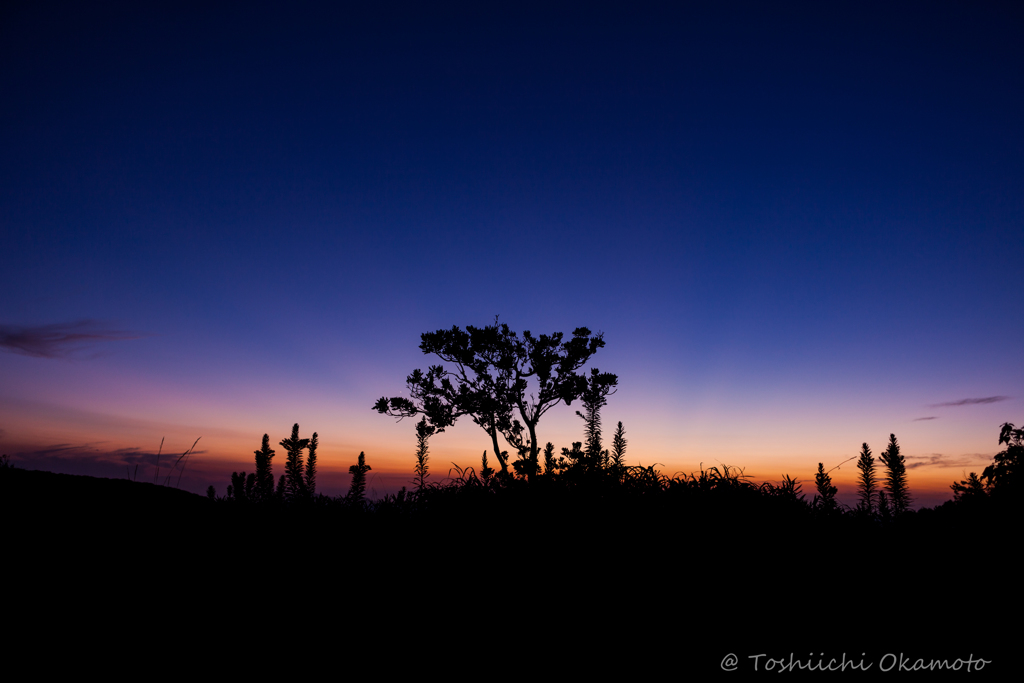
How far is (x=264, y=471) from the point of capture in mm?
6977

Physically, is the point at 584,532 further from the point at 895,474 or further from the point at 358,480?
the point at 895,474

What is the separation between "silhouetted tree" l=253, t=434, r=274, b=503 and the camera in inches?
248

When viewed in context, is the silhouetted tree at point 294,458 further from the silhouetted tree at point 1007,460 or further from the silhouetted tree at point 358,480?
the silhouetted tree at point 1007,460

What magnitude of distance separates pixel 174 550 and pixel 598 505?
3699 millimetres

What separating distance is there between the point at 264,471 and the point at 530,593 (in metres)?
5.63

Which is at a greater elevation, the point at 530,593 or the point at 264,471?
the point at 264,471

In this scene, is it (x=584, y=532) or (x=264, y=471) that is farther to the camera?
(x=264, y=471)

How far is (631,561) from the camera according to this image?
10.8 ft

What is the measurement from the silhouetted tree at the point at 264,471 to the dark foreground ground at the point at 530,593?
2085 mm

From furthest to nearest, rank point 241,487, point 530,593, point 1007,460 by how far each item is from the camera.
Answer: point 1007,460 → point 241,487 → point 530,593

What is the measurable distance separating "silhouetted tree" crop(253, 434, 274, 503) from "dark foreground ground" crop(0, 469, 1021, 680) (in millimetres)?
2085

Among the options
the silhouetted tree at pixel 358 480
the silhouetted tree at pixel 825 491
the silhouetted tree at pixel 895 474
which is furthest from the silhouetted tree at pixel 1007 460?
the silhouetted tree at pixel 358 480

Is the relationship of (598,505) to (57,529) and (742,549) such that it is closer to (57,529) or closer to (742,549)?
(742,549)

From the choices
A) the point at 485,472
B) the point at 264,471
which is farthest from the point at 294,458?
the point at 485,472
